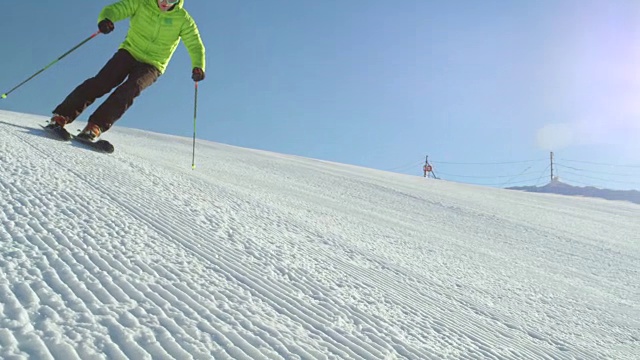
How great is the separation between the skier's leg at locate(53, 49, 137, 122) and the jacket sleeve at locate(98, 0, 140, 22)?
334 mm

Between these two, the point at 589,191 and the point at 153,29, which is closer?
the point at 153,29

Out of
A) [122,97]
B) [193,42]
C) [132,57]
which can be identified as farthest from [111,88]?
[193,42]

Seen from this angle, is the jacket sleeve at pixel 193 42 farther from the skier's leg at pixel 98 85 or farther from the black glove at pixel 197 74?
the skier's leg at pixel 98 85

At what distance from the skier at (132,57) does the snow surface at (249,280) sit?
0.47m

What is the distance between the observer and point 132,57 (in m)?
4.93

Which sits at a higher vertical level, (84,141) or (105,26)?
(105,26)

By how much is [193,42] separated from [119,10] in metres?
0.75

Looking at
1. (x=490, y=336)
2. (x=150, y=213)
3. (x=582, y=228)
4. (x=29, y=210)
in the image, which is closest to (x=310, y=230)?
(x=150, y=213)

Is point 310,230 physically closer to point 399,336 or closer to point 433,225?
point 399,336

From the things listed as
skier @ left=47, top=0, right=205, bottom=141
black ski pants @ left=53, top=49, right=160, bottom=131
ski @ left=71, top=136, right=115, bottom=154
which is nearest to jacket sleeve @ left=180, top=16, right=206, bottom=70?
skier @ left=47, top=0, right=205, bottom=141

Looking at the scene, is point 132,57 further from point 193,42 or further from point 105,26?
point 193,42

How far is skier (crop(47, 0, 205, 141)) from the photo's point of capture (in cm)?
462

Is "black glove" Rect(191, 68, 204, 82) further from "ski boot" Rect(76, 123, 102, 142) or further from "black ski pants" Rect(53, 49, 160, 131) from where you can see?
"ski boot" Rect(76, 123, 102, 142)

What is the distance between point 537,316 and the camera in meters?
2.88
